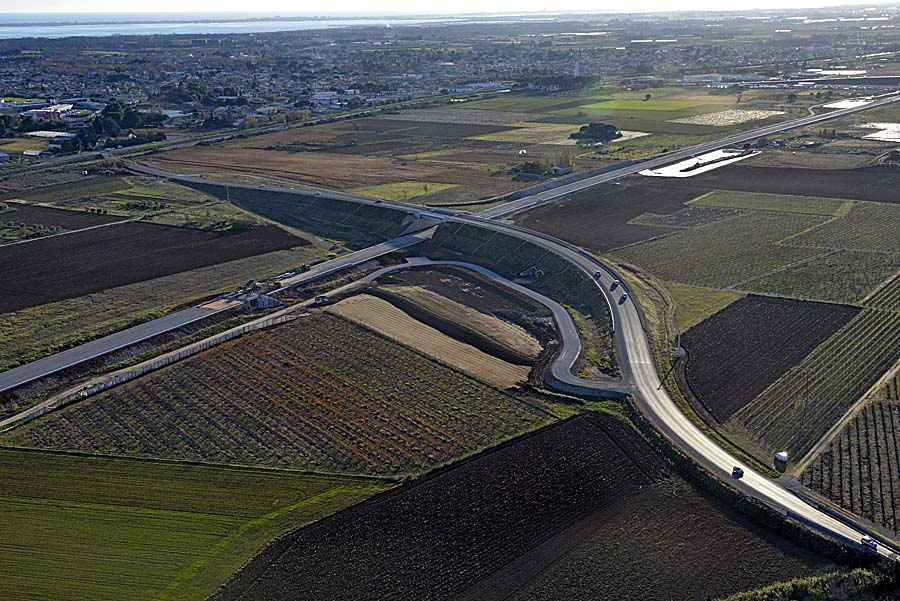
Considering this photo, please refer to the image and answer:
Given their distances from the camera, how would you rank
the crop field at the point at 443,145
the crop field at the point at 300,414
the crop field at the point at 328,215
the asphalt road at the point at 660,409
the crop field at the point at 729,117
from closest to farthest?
1. the asphalt road at the point at 660,409
2. the crop field at the point at 300,414
3. the crop field at the point at 328,215
4. the crop field at the point at 443,145
5. the crop field at the point at 729,117

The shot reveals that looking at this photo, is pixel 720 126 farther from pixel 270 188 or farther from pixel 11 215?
pixel 11 215

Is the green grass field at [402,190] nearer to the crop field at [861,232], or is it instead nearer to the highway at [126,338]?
the highway at [126,338]

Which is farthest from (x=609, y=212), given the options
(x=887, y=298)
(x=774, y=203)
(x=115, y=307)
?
(x=115, y=307)

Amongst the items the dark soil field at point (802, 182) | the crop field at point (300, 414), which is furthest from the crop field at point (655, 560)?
the dark soil field at point (802, 182)

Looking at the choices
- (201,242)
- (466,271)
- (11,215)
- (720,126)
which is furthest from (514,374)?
(720,126)

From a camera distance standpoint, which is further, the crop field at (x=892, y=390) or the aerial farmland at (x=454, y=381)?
the crop field at (x=892, y=390)

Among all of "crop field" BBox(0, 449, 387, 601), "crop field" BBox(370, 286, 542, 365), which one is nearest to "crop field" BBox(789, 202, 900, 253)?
"crop field" BBox(370, 286, 542, 365)

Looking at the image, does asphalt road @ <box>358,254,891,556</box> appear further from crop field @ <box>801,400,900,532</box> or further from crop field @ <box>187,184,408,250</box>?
crop field @ <box>187,184,408,250</box>
